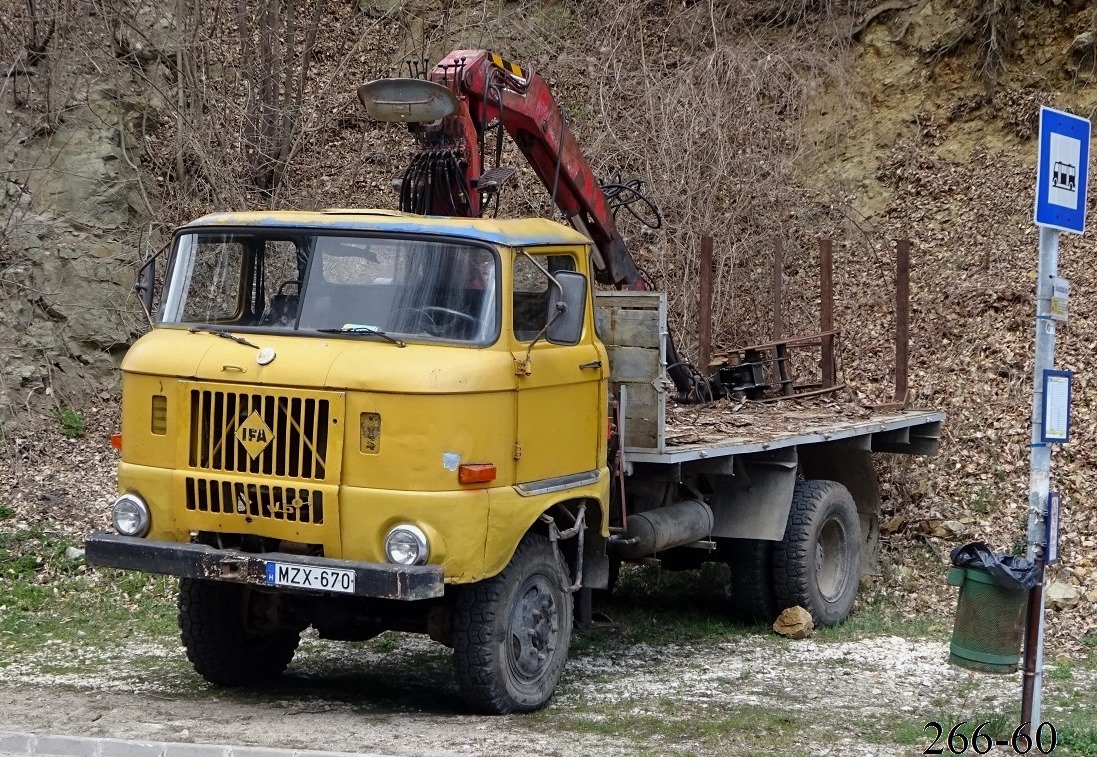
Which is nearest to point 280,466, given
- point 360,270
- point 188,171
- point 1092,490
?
point 360,270

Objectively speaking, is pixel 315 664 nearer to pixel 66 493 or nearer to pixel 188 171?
pixel 66 493

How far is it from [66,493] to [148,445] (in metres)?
5.17

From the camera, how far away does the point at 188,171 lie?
613 inches

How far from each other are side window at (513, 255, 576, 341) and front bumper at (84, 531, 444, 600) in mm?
1402

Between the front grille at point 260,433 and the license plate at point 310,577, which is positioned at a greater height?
the front grille at point 260,433

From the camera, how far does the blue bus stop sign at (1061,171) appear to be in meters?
6.29

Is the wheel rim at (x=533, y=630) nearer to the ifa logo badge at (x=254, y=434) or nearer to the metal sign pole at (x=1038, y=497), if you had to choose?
the ifa logo badge at (x=254, y=434)

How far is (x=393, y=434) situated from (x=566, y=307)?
1.21 metres

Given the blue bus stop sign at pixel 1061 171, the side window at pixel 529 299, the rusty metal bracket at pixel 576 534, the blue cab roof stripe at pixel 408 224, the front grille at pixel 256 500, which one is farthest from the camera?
the rusty metal bracket at pixel 576 534

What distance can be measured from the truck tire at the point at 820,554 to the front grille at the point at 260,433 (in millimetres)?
4258

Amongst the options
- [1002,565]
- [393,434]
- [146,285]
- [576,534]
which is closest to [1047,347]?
[1002,565]

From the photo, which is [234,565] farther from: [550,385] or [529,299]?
[529,299]

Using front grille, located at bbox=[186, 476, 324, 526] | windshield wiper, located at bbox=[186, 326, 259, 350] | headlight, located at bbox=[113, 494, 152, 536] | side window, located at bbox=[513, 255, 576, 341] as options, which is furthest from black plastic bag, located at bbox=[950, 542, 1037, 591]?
headlight, located at bbox=[113, 494, 152, 536]

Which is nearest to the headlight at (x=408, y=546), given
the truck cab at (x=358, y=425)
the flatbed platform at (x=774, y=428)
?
the truck cab at (x=358, y=425)
